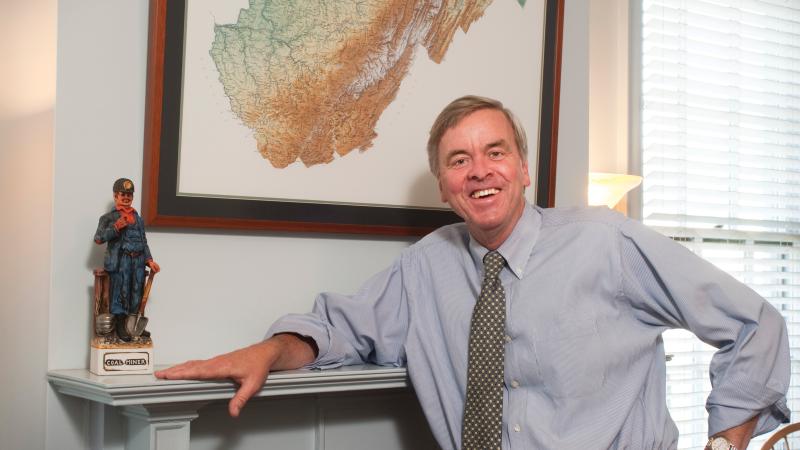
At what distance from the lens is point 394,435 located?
7.75 feet

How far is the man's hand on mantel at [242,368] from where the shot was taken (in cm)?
172

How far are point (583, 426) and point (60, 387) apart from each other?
1180 millimetres

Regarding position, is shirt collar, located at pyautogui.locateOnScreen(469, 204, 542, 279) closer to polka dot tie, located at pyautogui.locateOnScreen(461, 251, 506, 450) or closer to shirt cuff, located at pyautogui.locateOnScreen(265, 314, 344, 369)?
polka dot tie, located at pyautogui.locateOnScreen(461, 251, 506, 450)

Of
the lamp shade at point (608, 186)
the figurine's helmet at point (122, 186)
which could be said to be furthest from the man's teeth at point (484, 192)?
the lamp shade at point (608, 186)

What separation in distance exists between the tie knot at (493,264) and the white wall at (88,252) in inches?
18.9

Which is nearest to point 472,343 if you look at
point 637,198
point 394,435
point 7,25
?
point 394,435

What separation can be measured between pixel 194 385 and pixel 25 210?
73 centimetres

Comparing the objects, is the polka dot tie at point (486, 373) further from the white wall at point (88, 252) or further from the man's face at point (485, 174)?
the white wall at point (88, 252)

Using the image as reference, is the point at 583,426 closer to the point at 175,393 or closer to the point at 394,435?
the point at 394,435

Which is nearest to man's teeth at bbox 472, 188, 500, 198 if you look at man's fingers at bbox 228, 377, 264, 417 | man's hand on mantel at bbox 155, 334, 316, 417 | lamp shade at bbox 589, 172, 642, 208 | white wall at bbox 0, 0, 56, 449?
man's hand on mantel at bbox 155, 334, 316, 417

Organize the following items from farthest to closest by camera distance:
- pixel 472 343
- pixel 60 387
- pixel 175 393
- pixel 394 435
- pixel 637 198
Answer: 1. pixel 637 198
2. pixel 394 435
3. pixel 472 343
4. pixel 60 387
5. pixel 175 393

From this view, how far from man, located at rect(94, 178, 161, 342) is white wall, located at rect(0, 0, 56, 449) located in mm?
247

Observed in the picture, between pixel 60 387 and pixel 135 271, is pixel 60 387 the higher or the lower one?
the lower one

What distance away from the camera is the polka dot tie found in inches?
77.0
